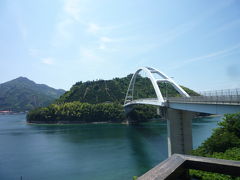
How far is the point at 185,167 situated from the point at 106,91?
89.7m

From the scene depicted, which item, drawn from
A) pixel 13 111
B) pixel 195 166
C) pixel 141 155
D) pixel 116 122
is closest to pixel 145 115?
pixel 116 122

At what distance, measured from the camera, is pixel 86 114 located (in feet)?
213

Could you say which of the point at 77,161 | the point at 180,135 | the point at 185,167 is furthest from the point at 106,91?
the point at 185,167

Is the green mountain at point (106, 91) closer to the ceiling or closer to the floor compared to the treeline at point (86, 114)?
closer to the ceiling

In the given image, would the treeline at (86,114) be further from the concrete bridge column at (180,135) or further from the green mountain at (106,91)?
the concrete bridge column at (180,135)

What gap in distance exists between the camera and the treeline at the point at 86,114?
2504 inches

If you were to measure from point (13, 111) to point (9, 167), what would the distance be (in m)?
157

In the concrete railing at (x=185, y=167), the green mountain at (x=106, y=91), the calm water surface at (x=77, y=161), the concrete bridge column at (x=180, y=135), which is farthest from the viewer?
the green mountain at (x=106, y=91)

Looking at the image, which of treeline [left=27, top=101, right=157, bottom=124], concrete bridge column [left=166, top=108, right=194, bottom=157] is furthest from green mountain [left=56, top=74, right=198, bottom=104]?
concrete bridge column [left=166, top=108, right=194, bottom=157]

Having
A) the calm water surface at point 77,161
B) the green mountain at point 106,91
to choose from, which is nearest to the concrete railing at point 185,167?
the calm water surface at point 77,161

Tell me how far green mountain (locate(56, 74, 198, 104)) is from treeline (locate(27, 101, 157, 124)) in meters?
15.6

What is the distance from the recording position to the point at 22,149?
91.4 ft

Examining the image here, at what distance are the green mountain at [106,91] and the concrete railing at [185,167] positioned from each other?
78.5 metres

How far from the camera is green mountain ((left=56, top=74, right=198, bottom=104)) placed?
85531 mm
